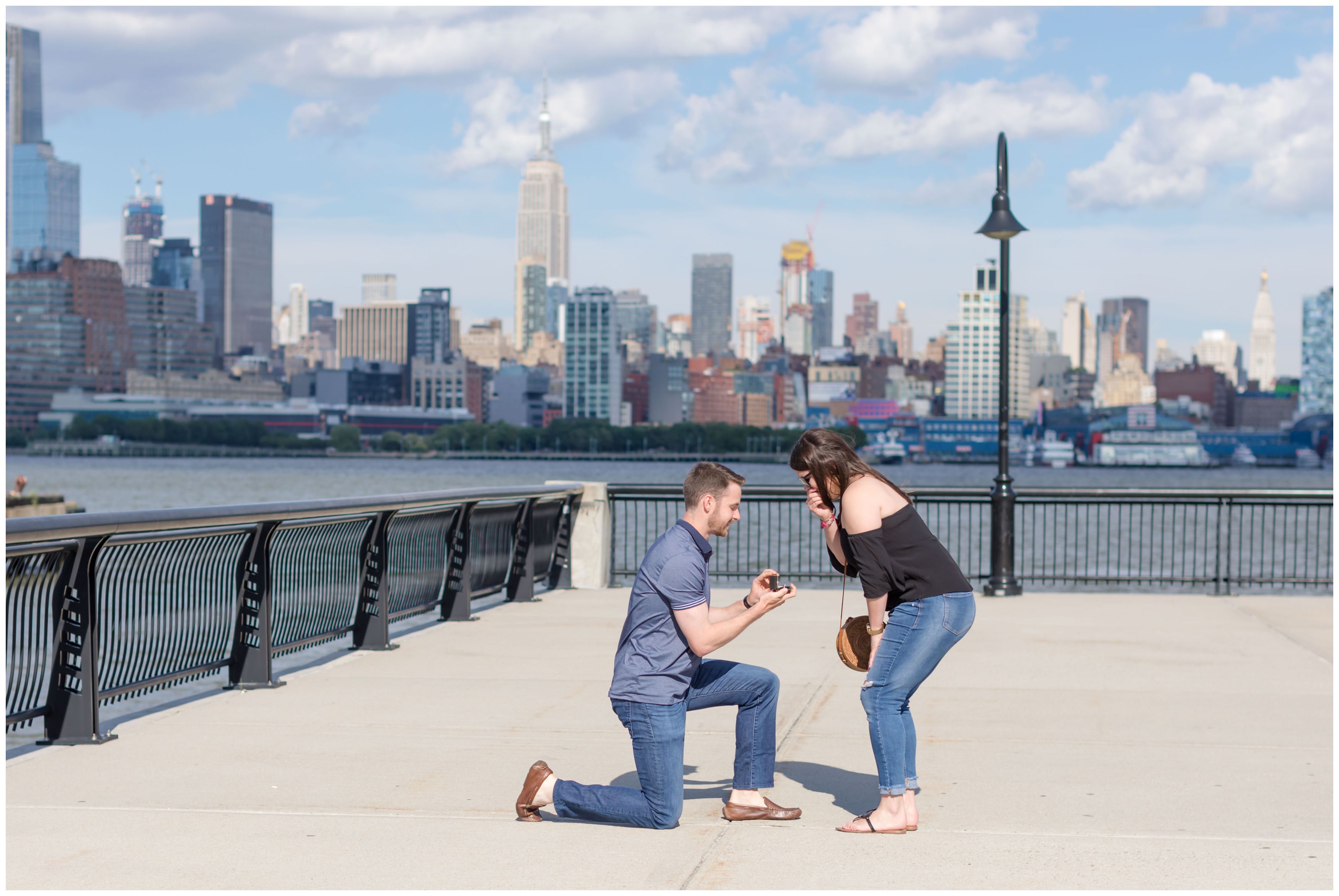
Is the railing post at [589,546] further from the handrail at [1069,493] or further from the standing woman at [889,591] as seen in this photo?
the standing woman at [889,591]

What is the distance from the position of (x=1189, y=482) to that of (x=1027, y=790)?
15112 cm

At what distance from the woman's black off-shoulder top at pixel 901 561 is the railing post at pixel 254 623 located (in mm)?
4734

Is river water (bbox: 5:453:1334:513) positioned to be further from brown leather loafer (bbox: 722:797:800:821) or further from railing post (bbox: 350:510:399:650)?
brown leather loafer (bbox: 722:797:800:821)

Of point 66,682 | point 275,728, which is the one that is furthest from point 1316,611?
point 66,682

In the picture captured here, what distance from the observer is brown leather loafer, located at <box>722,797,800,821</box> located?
5906 millimetres

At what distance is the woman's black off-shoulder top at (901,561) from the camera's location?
18.4 ft

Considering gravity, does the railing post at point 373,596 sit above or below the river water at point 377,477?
above

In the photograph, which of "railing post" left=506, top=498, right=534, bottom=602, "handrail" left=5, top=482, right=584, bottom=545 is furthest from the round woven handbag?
"railing post" left=506, top=498, right=534, bottom=602

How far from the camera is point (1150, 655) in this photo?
11.1 m

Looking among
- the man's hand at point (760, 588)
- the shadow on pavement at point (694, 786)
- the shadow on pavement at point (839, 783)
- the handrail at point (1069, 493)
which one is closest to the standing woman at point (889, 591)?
the man's hand at point (760, 588)

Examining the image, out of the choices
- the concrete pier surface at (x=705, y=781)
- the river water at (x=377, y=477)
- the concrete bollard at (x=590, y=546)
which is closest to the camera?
the concrete pier surface at (x=705, y=781)

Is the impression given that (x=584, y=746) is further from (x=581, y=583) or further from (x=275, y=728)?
(x=581, y=583)

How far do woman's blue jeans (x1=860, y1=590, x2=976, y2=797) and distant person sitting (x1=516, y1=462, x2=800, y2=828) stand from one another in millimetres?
507

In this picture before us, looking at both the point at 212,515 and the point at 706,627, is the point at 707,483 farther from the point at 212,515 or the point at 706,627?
the point at 212,515
